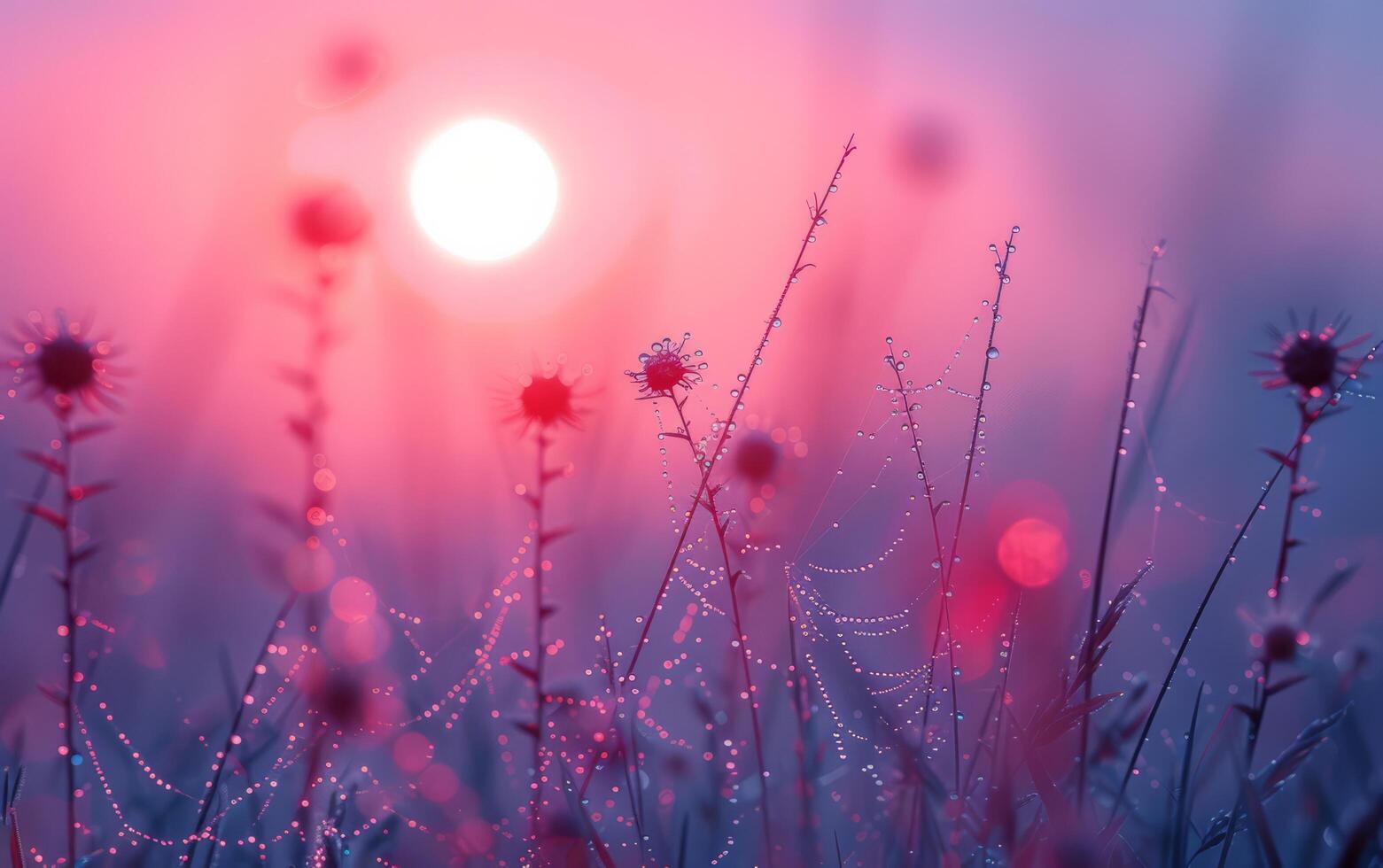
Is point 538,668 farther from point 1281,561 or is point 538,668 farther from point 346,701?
point 1281,561

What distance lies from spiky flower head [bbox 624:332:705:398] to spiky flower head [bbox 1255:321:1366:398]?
110 cm

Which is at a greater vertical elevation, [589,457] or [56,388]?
[589,457]

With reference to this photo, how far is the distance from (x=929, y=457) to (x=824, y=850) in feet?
2.69

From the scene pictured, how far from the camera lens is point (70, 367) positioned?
1742mm

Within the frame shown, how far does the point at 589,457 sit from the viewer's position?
7.17 ft

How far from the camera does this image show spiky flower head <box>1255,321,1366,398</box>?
1885 mm

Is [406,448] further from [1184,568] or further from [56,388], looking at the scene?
[1184,568]

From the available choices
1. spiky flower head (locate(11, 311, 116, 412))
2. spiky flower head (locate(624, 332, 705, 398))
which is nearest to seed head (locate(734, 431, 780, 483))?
spiky flower head (locate(624, 332, 705, 398))

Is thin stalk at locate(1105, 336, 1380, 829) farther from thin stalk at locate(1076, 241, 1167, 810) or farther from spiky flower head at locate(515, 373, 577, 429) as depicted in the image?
spiky flower head at locate(515, 373, 577, 429)

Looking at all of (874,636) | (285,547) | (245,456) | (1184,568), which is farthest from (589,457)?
(1184,568)

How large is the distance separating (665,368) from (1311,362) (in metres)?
1.25

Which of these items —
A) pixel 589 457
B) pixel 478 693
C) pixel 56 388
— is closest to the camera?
pixel 56 388

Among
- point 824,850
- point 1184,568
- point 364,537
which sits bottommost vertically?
point 824,850

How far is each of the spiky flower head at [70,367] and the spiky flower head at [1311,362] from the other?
2140mm
